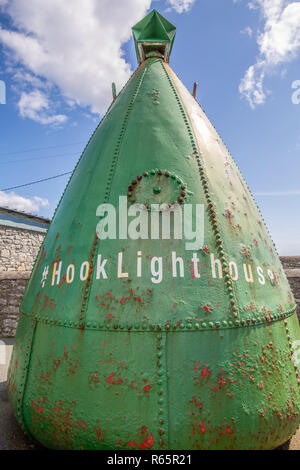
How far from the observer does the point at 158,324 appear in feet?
6.38

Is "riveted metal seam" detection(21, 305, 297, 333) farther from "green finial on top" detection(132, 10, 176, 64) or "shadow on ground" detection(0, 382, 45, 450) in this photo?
"green finial on top" detection(132, 10, 176, 64)

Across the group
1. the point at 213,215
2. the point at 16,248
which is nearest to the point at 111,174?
the point at 213,215

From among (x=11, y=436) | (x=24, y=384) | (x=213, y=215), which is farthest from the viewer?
(x=11, y=436)

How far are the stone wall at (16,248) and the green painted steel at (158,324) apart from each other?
1013 centimetres

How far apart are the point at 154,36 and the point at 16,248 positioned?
35.5 ft

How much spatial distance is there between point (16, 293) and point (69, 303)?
18.7 feet

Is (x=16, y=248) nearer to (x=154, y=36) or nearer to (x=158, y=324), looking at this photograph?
(x=154, y=36)

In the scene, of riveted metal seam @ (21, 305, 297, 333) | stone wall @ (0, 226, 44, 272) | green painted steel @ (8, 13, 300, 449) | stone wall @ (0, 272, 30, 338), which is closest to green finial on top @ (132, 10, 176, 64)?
green painted steel @ (8, 13, 300, 449)

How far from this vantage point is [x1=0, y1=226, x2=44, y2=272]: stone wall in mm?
11625

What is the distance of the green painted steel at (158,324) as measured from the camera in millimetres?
1849

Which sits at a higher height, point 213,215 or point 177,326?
point 213,215

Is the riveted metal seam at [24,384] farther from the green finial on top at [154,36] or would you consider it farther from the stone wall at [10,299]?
the stone wall at [10,299]

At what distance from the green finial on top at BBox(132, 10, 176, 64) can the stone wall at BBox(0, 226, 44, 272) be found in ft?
33.9

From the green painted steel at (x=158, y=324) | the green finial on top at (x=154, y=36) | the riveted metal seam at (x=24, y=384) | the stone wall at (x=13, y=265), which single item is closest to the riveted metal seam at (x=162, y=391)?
the green painted steel at (x=158, y=324)
